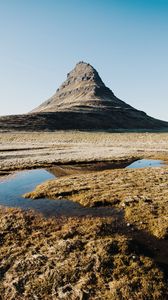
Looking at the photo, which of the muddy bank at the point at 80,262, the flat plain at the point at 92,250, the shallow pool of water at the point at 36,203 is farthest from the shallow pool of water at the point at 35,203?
the muddy bank at the point at 80,262

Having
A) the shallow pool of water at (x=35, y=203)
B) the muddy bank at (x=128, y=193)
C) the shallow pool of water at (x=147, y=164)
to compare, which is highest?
the muddy bank at (x=128, y=193)

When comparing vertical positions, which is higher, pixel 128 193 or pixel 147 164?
pixel 128 193

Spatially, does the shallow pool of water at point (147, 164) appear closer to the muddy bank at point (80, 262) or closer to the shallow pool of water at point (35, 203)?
the shallow pool of water at point (35, 203)

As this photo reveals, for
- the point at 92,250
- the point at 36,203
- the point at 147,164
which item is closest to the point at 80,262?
the point at 92,250

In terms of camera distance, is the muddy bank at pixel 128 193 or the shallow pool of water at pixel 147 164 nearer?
the muddy bank at pixel 128 193

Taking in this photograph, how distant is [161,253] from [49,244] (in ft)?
21.2

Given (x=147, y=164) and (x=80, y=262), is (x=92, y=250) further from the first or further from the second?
(x=147, y=164)

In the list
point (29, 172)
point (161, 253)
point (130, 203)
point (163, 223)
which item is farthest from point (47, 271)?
point (29, 172)

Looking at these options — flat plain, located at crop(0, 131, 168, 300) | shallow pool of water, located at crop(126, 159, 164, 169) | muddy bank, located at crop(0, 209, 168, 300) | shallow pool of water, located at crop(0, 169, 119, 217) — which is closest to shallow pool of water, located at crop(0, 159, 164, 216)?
shallow pool of water, located at crop(0, 169, 119, 217)

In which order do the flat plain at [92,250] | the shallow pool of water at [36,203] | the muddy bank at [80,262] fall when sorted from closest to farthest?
1. the muddy bank at [80,262]
2. the flat plain at [92,250]
3. the shallow pool of water at [36,203]

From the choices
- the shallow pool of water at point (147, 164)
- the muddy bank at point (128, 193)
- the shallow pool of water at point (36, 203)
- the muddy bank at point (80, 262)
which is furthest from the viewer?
the shallow pool of water at point (147, 164)

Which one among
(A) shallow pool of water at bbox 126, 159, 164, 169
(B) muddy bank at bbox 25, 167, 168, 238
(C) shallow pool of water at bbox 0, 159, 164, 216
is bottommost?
(C) shallow pool of water at bbox 0, 159, 164, 216

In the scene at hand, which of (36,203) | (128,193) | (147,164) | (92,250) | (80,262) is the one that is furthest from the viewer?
(147,164)

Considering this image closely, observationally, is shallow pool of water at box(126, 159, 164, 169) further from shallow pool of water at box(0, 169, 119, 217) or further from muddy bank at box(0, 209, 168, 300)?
muddy bank at box(0, 209, 168, 300)
